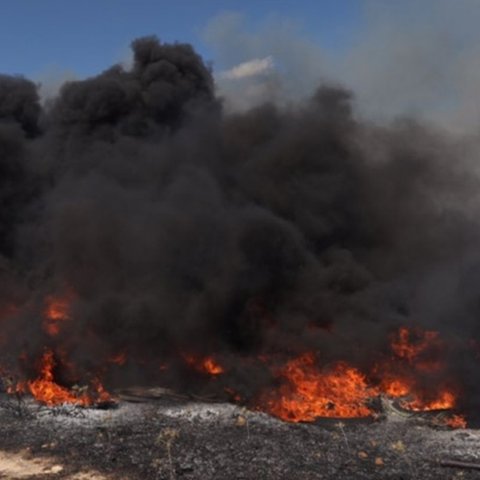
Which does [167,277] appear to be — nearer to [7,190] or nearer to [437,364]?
[437,364]

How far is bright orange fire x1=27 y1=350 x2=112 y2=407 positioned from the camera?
20.2 meters

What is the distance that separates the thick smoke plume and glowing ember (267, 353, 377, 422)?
2.15 feet

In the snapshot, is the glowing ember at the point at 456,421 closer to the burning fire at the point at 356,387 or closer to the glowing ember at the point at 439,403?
the burning fire at the point at 356,387

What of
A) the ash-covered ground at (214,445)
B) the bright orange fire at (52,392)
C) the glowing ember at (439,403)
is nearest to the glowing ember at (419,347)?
the glowing ember at (439,403)

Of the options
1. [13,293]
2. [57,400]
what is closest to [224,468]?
[57,400]

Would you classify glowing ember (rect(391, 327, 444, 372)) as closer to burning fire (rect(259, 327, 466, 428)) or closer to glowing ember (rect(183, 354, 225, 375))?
burning fire (rect(259, 327, 466, 428))

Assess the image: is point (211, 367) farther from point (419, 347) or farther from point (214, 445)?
point (419, 347)

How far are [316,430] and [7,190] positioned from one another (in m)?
22.3

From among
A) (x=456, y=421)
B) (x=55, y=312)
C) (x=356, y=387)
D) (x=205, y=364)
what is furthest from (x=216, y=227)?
(x=456, y=421)

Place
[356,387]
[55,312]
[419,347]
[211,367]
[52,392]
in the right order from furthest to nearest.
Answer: [55,312]
[211,367]
[419,347]
[52,392]
[356,387]

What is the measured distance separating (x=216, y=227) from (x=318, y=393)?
27.3 ft

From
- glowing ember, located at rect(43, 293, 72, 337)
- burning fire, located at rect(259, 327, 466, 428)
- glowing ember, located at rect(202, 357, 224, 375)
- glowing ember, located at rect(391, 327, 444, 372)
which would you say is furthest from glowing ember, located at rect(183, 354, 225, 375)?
glowing ember, located at rect(391, 327, 444, 372)

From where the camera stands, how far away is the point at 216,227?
24547 millimetres

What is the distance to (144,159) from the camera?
97.3 feet
